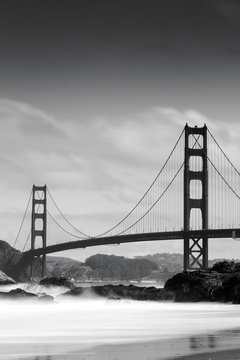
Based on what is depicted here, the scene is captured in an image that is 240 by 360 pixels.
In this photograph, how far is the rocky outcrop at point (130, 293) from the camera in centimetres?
4239

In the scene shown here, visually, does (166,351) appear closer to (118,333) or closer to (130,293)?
(118,333)

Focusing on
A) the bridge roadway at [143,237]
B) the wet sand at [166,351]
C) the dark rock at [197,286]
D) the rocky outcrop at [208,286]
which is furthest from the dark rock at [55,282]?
the wet sand at [166,351]

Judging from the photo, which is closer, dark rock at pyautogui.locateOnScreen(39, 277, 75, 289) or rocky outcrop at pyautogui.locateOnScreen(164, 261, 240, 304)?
rocky outcrop at pyautogui.locateOnScreen(164, 261, 240, 304)

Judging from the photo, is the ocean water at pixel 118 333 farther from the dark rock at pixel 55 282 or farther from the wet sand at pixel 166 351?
the dark rock at pixel 55 282

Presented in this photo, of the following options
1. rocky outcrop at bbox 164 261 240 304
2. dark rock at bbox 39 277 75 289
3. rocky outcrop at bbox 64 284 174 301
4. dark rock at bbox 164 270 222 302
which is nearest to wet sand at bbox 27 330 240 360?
rocky outcrop at bbox 164 261 240 304

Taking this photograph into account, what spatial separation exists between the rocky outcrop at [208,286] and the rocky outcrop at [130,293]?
63cm

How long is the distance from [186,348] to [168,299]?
79.6ft

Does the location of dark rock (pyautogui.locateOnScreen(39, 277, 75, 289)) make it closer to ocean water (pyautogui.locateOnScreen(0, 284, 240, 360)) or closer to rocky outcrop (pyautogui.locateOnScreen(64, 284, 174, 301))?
rocky outcrop (pyautogui.locateOnScreen(64, 284, 174, 301))

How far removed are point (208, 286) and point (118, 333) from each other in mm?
20089

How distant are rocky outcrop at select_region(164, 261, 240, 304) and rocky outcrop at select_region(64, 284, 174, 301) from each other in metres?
0.63

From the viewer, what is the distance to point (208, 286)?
1634 inches

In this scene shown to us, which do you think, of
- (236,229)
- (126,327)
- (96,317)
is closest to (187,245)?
(236,229)

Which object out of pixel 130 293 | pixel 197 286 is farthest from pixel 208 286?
pixel 130 293

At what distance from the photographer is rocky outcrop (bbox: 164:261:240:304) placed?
3975cm
